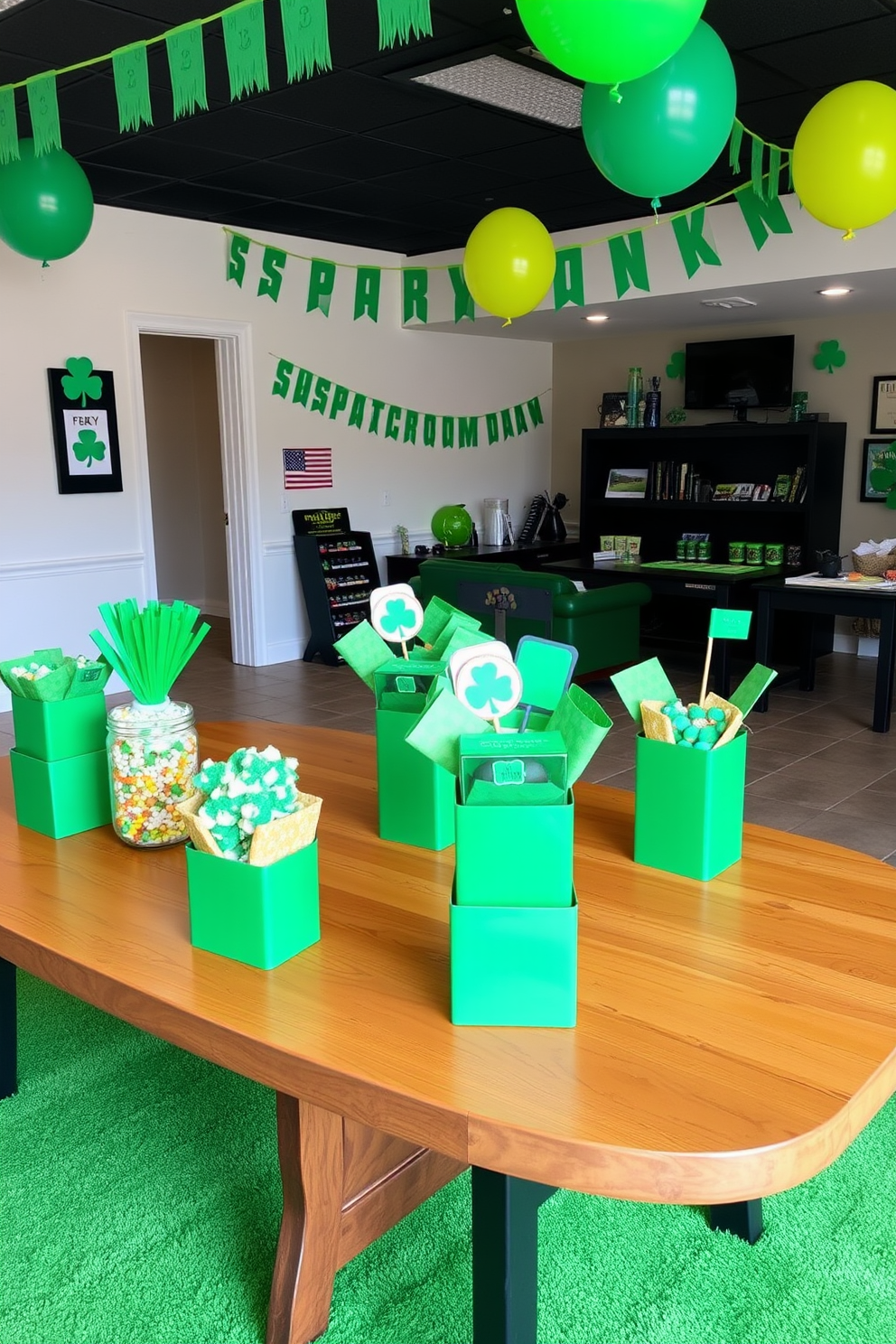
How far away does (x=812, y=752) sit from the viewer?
4.95 meters

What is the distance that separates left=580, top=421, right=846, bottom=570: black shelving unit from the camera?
6.88 meters

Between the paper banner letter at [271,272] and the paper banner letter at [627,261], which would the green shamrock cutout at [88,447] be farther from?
the paper banner letter at [627,261]

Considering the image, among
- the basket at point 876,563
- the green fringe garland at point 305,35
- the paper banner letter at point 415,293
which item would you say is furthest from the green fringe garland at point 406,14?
the basket at point 876,563

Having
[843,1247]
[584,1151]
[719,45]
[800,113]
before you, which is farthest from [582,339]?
[584,1151]

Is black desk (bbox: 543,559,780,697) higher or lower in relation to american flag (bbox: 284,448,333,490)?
lower

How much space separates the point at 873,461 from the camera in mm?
7113

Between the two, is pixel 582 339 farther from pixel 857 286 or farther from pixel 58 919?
pixel 58 919

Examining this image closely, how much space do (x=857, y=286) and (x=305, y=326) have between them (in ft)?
11.2

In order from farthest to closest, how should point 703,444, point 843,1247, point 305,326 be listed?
point 703,444, point 305,326, point 843,1247

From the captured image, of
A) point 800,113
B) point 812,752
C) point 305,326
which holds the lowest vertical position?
point 812,752

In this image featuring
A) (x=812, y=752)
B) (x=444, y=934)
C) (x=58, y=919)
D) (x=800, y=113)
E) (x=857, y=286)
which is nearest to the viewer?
(x=444, y=934)

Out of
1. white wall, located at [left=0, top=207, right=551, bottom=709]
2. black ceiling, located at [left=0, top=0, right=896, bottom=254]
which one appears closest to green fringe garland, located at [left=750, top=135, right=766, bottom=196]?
black ceiling, located at [left=0, top=0, right=896, bottom=254]

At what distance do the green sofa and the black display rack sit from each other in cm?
A: 109

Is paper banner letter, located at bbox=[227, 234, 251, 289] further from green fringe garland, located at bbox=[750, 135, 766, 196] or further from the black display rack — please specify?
green fringe garland, located at bbox=[750, 135, 766, 196]
